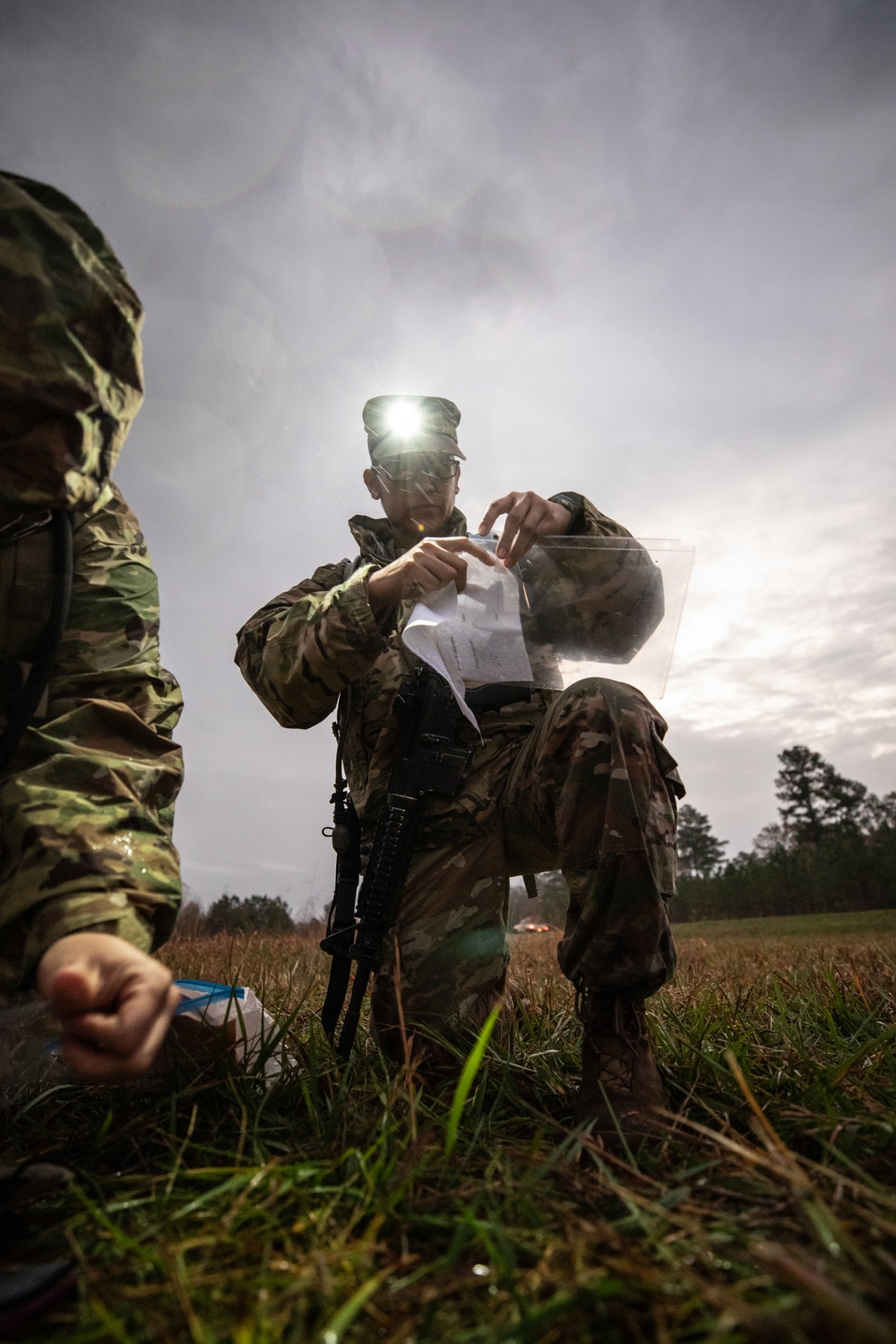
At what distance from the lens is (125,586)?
1626 mm

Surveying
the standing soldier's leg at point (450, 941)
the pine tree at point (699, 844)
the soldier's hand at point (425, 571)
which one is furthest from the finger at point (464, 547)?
the pine tree at point (699, 844)

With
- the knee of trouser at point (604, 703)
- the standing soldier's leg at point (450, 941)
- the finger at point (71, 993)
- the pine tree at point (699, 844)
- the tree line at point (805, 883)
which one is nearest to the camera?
the finger at point (71, 993)

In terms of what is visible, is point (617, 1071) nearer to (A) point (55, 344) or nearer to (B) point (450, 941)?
(B) point (450, 941)

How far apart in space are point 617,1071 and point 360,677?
60.6 inches

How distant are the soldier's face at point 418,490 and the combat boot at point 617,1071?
78.5 inches

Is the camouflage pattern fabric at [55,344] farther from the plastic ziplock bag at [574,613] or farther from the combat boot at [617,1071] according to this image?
the combat boot at [617,1071]

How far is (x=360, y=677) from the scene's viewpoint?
266 centimetres

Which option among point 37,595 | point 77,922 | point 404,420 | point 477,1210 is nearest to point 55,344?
point 37,595

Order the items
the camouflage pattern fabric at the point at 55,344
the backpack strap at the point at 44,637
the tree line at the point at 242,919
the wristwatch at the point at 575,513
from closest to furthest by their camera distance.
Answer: the camouflage pattern fabric at the point at 55,344, the backpack strap at the point at 44,637, the wristwatch at the point at 575,513, the tree line at the point at 242,919

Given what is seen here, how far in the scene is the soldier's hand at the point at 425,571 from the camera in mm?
2201

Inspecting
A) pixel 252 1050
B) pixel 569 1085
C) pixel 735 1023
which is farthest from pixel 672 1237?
pixel 735 1023

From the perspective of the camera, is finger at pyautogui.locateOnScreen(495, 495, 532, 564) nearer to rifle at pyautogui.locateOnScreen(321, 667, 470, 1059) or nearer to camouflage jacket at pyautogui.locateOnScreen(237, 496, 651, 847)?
camouflage jacket at pyautogui.locateOnScreen(237, 496, 651, 847)

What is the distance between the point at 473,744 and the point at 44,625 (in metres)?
1.53

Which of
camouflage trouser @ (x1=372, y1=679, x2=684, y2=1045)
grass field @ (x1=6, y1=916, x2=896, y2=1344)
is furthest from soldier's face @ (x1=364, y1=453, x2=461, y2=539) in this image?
grass field @ (x1=6, y1=916, x2=896, y2=1344)
